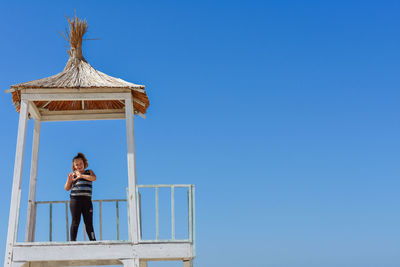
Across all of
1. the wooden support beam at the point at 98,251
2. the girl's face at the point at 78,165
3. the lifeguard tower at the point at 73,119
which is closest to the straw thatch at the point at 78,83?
the lifeguard tower at the point at 73,119

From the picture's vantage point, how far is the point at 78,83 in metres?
14.2

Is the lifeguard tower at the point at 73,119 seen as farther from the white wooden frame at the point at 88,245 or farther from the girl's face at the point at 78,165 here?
the girl's face at the point at 78,165

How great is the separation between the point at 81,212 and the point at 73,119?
2.68 metres

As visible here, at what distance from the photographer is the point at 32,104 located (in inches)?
596

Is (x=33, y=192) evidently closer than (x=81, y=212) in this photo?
No

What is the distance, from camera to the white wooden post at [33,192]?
49.2 feet

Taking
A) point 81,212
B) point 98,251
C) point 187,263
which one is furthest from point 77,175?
point 187,263

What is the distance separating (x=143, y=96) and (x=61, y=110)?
99.9 inches

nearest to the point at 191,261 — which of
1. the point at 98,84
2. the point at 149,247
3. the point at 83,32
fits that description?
the point at 149,247

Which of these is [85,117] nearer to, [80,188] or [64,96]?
[64,96]

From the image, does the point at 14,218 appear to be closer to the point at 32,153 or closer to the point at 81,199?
the point at 81,199

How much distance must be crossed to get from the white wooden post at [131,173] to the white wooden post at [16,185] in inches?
86.2

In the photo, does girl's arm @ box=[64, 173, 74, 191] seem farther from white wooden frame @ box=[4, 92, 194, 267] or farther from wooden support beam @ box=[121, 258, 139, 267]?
wooden support beam @ box=[121, 258, 139, 267]

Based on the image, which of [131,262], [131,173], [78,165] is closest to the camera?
[131,262]
